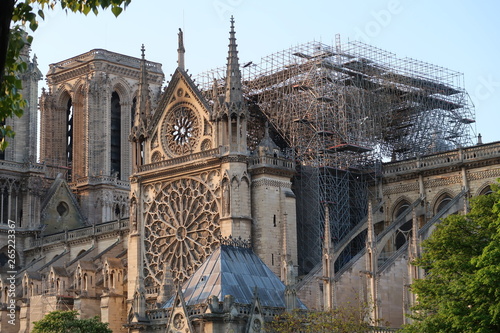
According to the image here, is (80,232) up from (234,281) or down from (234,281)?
up

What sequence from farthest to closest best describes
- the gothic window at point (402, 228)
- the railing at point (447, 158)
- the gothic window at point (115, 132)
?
1. the gothic window at point (115, 132)
2. the gothic window at point (402, 228)
3. the railing at point (447, 158)

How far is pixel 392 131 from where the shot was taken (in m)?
53.1

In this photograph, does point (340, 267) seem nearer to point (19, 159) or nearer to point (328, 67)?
point (328, 67)

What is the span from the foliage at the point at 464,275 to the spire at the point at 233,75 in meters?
17.0

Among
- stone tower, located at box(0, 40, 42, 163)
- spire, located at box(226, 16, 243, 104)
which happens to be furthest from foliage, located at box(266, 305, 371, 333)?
stone tower, located at box(0, 40, 42, 163)

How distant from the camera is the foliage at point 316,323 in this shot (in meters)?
27.8

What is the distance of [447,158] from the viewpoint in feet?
149

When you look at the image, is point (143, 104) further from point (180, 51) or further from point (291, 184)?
point (291, 184)

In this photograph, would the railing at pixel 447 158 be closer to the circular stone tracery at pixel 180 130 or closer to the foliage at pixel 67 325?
the circular stone tracery at pixel 180 130

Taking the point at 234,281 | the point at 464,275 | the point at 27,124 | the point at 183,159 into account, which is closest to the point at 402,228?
the point at 183,159

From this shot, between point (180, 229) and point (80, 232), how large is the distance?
604 inches

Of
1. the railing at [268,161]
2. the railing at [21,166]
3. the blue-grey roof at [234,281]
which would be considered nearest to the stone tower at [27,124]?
the railing at [21,166]

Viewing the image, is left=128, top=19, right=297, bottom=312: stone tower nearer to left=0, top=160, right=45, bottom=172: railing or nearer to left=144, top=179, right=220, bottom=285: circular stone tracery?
left=144, top=179, right=220, bottom=285: circular stone tracery

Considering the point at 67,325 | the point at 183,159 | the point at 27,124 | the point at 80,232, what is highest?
the point at 27,124
